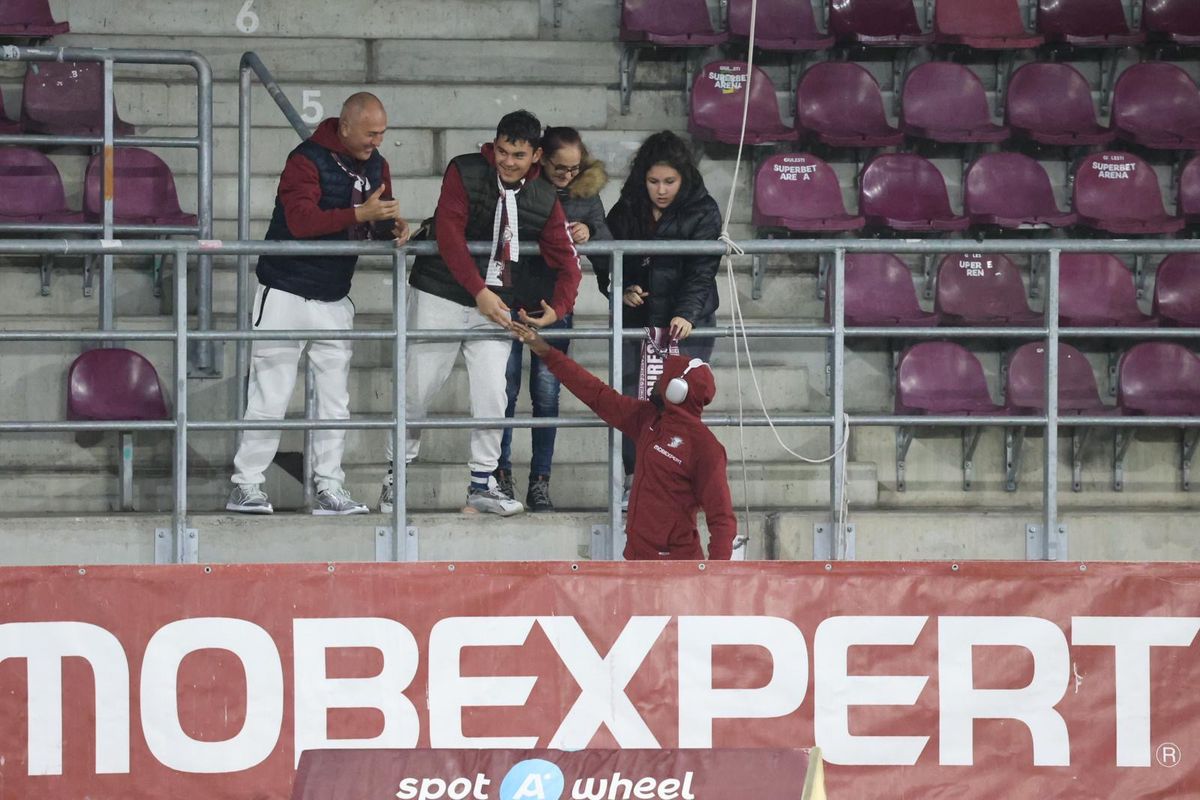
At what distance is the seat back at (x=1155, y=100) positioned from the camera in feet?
30.7

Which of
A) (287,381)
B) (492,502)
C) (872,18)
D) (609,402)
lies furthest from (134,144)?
(872,18)

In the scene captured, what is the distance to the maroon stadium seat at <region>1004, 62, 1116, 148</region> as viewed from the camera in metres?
9.27

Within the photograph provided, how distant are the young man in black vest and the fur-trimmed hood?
20 cm

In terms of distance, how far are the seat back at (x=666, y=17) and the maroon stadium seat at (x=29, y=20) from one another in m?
3.05

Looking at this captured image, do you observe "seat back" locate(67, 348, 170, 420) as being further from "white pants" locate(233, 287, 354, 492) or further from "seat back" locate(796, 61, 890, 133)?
"seat back" locate(796, 61, 890, 133)

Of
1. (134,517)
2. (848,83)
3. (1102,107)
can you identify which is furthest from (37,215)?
(1102,107)

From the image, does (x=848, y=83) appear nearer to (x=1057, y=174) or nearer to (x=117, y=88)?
(x=1057, y=174)

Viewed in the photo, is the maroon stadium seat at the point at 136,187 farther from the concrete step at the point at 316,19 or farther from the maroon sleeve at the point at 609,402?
the maroon sleeve at the point at 609,402

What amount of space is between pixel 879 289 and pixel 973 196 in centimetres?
105

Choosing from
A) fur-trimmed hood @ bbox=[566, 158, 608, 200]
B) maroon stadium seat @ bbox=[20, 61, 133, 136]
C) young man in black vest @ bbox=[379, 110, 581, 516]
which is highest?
maroon stadium seat @ bbox=[20, 61, 133, 136]

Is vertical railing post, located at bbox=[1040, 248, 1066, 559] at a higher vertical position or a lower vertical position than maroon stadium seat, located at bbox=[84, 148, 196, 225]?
lower

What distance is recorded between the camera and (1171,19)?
31.9ft

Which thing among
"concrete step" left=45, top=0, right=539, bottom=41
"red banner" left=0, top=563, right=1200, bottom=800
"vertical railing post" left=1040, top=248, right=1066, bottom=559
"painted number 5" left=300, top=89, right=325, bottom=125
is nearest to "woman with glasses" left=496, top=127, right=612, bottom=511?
"red banner" left=0, top=563, right=1200, bottom=800

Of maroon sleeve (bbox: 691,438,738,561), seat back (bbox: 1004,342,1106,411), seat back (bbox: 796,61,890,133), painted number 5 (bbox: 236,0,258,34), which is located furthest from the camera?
painted number 5 (bbox: 236,0,258,34)
